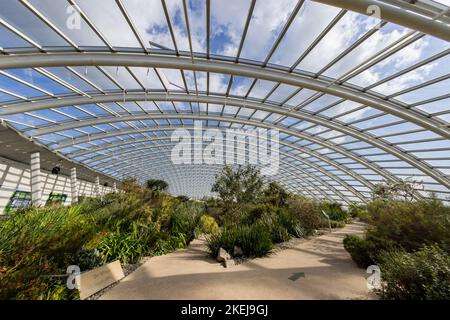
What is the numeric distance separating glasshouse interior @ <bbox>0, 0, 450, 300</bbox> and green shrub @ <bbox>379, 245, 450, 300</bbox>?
0.08 feet

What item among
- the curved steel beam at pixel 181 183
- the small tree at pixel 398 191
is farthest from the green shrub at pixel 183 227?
the curved steel beam at pixel 181 183

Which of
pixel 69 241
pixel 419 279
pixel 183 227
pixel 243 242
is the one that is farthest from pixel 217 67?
pixel 419 279

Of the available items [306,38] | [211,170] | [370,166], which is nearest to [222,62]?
[306,38]

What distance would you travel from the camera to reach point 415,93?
435 inches

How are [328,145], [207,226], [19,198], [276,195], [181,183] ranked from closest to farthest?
[207,226] < [276,195] < [19,198] < [328,145] < [181,183]

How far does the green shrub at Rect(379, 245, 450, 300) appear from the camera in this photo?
9.65 ft

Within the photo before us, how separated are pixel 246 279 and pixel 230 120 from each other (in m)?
15.6

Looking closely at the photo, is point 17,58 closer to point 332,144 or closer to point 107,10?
point 107,10

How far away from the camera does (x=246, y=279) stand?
4.60m

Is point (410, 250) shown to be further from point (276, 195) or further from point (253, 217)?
point (276, 195)
